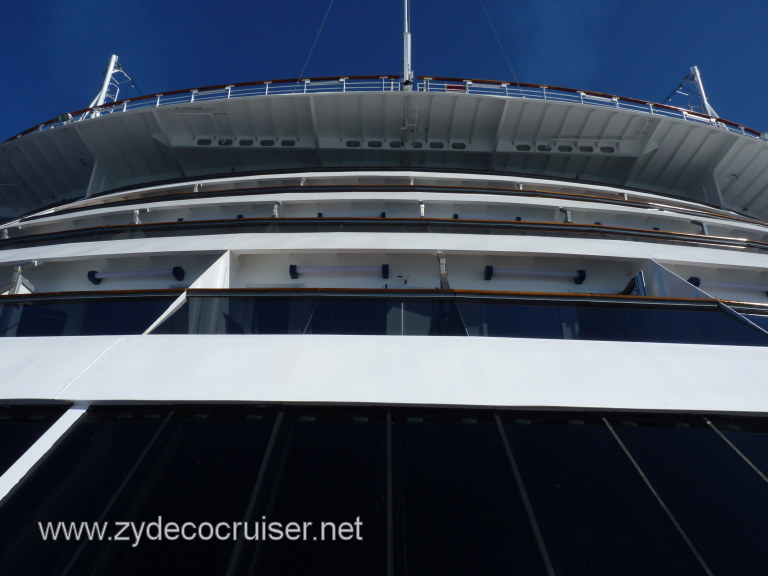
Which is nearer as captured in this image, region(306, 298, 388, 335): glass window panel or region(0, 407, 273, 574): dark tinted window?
region(0, 407, 273, 574): dark tinted window

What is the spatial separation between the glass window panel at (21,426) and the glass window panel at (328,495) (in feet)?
5.63

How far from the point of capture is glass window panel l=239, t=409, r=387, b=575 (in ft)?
7.13

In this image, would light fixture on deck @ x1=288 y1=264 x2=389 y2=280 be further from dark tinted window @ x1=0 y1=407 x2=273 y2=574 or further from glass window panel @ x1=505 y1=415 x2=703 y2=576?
glass window panel @ x1=505 y1=415 x2=703 y2=576

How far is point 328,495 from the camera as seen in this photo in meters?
2.50

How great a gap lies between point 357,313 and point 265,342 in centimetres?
107

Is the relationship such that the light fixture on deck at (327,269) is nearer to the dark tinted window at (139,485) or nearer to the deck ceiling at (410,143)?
the dark tinted window at (139,485)

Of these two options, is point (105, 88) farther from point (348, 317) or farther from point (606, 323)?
point (606, 323)

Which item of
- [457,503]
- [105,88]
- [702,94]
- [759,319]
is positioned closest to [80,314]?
[457,503]

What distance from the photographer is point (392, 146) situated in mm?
13406

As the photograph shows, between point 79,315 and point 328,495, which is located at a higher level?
point 79,315

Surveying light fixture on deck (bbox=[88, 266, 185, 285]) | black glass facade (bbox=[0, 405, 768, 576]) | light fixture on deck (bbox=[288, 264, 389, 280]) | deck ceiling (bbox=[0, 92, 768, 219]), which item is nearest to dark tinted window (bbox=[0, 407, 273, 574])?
black glass facade (bbox=[0, 405, 768, 576])

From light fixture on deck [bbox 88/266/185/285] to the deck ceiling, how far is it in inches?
281

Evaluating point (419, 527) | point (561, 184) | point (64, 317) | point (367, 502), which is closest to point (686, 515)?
point (419, 527)

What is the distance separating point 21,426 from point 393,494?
276 cm
